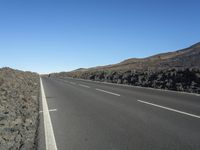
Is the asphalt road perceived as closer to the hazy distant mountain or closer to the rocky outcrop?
the rocky outcrop

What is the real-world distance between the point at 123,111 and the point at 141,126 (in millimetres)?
2680

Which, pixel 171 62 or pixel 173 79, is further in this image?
pixel 171 62

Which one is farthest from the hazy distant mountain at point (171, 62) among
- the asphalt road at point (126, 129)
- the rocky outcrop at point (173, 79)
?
the asphalt road at point (126, 129)

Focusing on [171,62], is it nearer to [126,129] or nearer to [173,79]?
[173,79]

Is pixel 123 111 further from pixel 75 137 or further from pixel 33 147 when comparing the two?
pixel 33 147

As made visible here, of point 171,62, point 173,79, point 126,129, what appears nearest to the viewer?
point 126,129

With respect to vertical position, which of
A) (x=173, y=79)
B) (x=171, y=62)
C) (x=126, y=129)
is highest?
(x=171, y=62)

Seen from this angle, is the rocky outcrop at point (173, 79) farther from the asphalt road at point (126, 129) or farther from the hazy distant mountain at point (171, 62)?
the asphalt road at point (126, 129)

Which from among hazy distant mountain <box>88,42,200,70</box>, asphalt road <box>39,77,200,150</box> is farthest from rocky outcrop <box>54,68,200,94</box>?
asphalt road <box>39,77,200,150</box>

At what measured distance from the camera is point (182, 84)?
2244cm

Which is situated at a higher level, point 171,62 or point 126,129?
point 171,62

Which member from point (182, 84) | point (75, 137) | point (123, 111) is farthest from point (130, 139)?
point (182, 84)

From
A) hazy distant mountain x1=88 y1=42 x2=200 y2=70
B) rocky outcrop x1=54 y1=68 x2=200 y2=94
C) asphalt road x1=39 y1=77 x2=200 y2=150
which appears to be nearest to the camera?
asphalt road x1=39 y1=77 x2=200 y2=150

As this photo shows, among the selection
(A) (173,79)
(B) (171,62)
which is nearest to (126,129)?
(A) (173,79)
